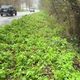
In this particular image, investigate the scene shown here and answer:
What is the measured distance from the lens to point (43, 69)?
7293 millimetres

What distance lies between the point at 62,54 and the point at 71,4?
12.6 feet

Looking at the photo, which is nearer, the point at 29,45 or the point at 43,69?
the point at 43,69

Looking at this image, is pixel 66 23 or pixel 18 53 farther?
pixel 66 23

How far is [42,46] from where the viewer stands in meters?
9.94

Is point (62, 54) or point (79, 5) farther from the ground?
point (79, 5)

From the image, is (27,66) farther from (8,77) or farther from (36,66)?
(8,77)

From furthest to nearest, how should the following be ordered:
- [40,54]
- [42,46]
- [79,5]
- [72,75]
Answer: [79,5] → [42,46] → [40,54] → [72,75]

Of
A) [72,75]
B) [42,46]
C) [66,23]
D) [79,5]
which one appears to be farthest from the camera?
[66,23]

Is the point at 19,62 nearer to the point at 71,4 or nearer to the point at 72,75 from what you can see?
the point at 72,75

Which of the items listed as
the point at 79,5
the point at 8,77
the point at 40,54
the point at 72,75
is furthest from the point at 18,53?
the point at 79,5

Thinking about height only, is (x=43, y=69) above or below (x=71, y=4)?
below

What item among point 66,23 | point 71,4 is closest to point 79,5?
point 71,4

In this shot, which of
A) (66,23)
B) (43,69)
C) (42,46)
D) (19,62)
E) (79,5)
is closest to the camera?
(43,69)

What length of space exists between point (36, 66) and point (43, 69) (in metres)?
0.33
